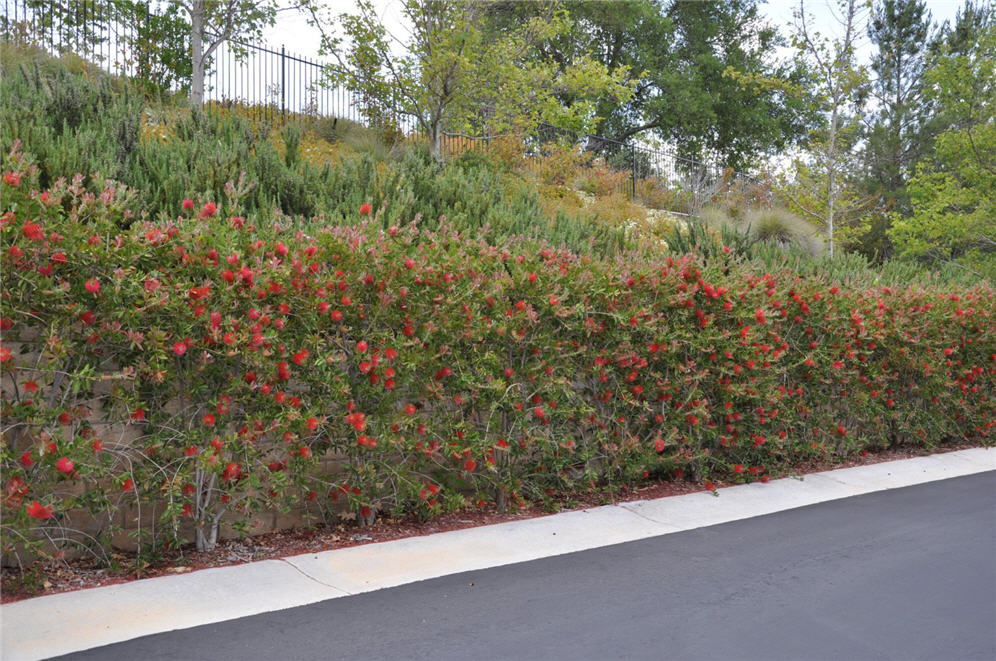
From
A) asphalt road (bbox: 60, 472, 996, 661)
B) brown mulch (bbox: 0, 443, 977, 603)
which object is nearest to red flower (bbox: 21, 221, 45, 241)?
brown mulch (bbox: 0, 443, 977, 603)

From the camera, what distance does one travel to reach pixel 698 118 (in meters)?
34.7

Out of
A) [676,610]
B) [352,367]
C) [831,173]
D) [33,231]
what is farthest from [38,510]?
[831,173]

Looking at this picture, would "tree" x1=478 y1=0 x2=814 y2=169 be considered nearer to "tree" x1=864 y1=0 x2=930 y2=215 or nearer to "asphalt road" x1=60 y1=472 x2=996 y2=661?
"tree" x1=864 y1=0 x2=930 y2=215

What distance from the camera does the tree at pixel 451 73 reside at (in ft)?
44.4

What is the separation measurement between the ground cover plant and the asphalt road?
111 cm

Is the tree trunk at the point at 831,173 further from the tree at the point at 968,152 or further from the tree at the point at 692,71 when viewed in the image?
the tree at the point at 692,71

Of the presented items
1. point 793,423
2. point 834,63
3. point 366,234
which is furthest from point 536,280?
point 834,63

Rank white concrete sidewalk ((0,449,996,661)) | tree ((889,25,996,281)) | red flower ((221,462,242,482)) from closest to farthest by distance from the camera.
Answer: white concrete sidewalk ((0,449,996,661)), red flower ((221,462,242,482)), tree ((889,25,996,281))

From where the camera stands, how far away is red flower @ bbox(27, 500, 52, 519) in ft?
13.5

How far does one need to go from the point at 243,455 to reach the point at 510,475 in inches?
91.6

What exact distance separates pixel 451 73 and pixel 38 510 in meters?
11.1

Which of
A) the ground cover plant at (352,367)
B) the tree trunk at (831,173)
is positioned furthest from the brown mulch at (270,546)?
the tree trunk at (831,173)

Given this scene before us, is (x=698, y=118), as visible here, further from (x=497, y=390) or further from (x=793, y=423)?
(x=497, y=390)

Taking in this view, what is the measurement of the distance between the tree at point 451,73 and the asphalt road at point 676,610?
9585 millimetres
